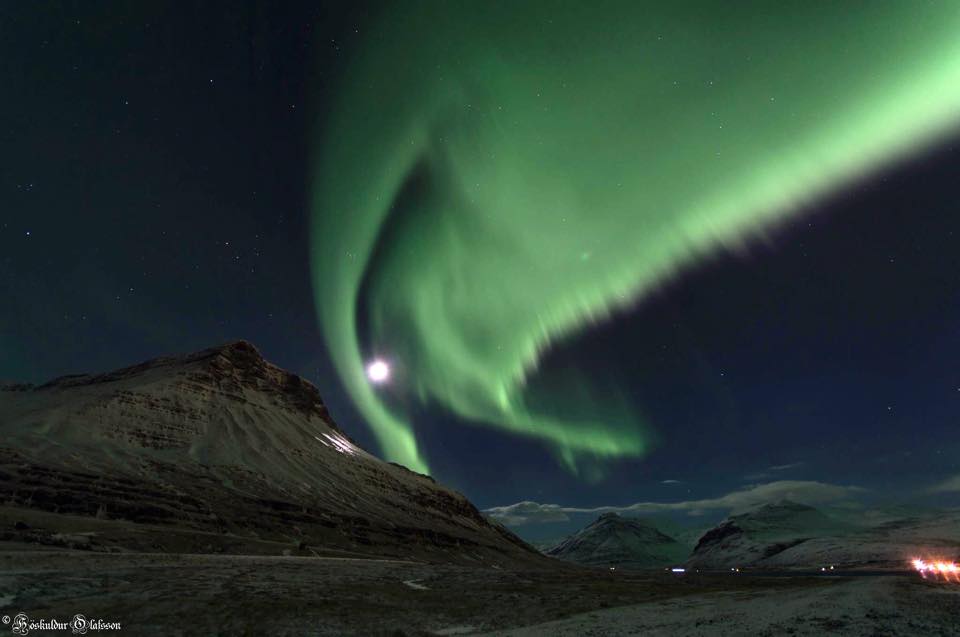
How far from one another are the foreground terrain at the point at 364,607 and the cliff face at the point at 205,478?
26742 millimetres

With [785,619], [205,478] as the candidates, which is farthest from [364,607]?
[205,478]

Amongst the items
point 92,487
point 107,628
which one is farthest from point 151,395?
point 107,628

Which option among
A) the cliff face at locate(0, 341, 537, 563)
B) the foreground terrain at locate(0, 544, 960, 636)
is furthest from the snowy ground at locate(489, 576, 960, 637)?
the cliff face at locate(0, 341, 537, 563)

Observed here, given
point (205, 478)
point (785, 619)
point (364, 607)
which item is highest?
point (205, 478)

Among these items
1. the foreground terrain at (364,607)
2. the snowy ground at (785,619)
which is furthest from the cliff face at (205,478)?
the snowy ground at (785,619)

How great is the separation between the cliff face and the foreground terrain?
2674 centimetres

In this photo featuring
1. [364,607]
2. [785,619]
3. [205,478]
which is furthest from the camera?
[205,478]

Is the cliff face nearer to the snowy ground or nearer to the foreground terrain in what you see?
the foreground terrain

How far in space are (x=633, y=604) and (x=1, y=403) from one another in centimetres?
16966

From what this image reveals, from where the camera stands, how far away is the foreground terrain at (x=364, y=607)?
76.6ft

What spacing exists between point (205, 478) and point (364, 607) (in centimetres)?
9521

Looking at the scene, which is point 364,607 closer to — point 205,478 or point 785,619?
point 785,619

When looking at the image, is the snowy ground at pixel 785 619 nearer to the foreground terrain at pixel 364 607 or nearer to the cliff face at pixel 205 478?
the foreground terrain at pixel 364 607

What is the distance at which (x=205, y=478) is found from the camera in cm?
10962
